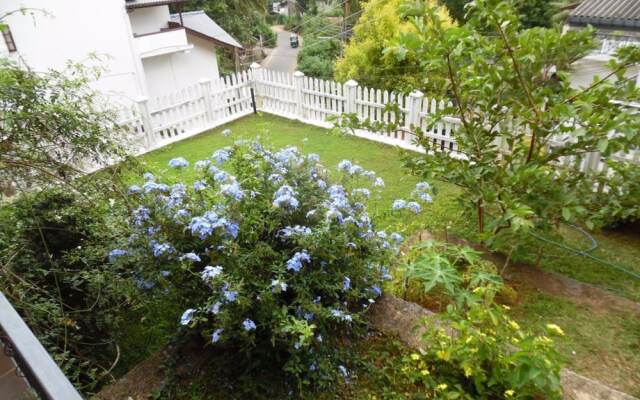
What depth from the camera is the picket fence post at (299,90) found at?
758 centimetres

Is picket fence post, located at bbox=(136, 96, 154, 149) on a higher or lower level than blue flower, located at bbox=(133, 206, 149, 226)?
lower

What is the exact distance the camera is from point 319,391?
2008mm

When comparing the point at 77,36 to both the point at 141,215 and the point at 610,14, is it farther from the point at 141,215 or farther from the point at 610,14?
the point at 610,14

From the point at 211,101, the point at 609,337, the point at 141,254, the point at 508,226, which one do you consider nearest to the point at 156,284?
the point at 141,254

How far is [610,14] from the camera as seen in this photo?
351 inches

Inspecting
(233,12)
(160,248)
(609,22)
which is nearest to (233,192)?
(160,248)

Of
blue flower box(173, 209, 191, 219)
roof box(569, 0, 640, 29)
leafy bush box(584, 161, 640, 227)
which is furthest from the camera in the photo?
roof box(569, 0, 640, 29)

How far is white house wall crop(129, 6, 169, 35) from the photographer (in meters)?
13.2

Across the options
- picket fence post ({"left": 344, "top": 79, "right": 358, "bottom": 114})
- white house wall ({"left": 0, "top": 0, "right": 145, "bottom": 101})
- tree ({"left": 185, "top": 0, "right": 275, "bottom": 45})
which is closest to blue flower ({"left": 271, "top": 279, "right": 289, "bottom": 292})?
picket fence post ({"left": 344, "top": 79, "right": 358, "bottom": 114})

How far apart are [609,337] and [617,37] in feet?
28.9

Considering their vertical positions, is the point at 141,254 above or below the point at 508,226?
above

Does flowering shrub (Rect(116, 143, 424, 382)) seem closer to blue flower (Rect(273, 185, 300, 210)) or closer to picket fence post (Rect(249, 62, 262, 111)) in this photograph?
blue flower (Rect(273, 185, 300, 210))

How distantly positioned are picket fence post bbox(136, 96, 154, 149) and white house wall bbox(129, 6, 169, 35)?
8.28 meters

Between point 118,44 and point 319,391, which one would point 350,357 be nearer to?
point 319,391
